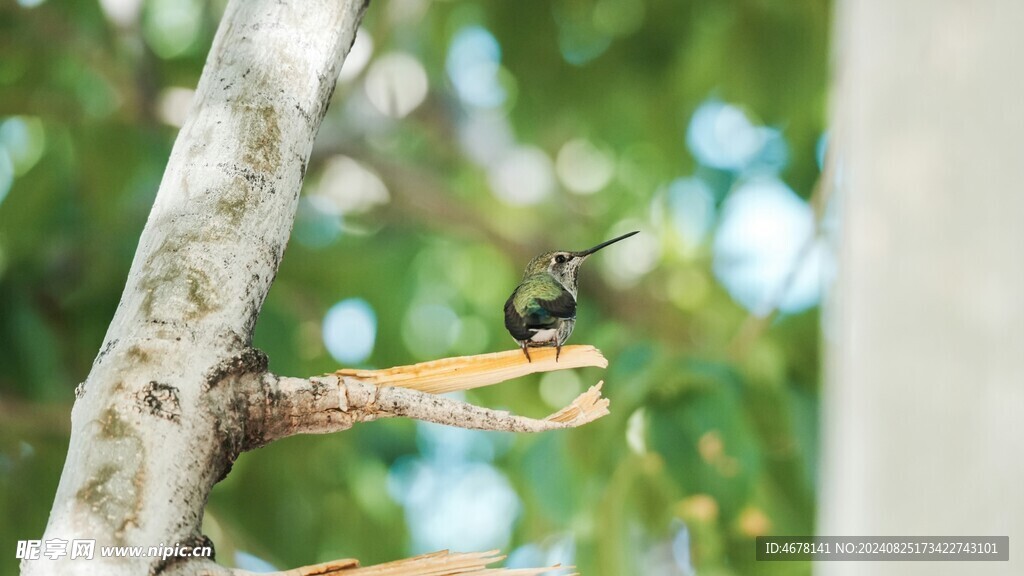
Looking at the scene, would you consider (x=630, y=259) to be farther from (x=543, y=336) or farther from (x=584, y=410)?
(x=584, y=410)

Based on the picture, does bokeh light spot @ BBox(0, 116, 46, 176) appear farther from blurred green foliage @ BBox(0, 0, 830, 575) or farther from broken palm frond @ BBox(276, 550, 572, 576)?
broken palm frond @ BBox(276, 550, 572, 576)

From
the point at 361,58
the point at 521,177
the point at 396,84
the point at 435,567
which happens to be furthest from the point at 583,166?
the point at 435,567

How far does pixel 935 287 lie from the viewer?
32.0 inches

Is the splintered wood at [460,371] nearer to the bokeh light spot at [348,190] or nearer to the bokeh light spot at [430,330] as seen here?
the bokeh light spot at [430,330]

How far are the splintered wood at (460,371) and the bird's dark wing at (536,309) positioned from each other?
0.11 meters

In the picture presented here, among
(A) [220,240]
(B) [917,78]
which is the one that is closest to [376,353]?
(B) [917,78]

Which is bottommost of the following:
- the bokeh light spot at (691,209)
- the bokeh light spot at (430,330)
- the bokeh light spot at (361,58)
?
the bokeh light spot at (430,330)

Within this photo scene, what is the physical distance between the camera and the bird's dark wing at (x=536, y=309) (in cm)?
81

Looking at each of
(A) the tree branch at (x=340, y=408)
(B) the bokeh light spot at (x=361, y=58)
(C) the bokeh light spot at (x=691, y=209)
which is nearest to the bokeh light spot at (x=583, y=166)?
(C) the bokeh light spot at (x=691, y=209)

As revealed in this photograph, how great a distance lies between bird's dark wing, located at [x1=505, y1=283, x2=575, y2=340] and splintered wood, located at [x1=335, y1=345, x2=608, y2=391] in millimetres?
114

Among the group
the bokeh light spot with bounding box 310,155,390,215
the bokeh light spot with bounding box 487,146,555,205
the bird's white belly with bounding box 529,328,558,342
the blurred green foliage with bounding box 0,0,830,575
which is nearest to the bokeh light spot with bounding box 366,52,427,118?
the blurred green foliage with bounding box 0,0,830,575

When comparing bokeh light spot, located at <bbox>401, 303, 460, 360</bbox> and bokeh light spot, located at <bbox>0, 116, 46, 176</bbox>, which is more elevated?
bokeh light spot, located at <bbox>0, 116, 46, 176</bbox>

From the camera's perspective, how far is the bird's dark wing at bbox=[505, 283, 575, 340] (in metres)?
0.81

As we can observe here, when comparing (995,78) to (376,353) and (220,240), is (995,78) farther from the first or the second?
(376,353)
